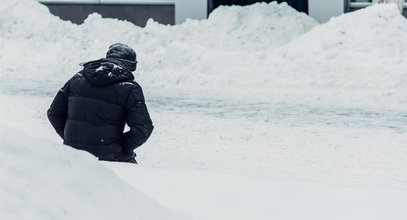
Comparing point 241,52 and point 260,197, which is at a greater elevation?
point 260,197

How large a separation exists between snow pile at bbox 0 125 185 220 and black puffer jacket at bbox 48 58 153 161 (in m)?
1.92

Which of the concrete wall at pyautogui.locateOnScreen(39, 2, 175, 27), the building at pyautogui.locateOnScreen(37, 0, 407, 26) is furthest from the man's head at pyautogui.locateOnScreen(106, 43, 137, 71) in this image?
the concrete wall at pyautogui.locateOnScreen(39, 2, 175, 27)

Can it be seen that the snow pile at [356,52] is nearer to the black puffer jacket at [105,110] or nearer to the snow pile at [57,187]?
the black puffer jacket at [105,110]

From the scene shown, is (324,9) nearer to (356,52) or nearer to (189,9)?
(189,9)

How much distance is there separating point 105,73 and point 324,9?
16683 mm

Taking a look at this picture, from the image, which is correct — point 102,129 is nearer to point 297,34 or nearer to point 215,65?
point 215,65

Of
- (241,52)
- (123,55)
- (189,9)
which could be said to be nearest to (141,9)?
(189,9)

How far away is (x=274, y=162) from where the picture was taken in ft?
28.2

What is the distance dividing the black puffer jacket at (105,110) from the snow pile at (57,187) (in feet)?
6.30

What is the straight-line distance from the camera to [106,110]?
5.32 m

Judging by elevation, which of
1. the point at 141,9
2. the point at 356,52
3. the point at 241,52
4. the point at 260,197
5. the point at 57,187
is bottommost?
the point at 241,52

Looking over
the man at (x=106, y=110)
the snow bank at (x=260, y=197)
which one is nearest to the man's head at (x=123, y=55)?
the man at (x=106, y=110)

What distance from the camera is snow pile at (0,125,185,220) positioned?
2.73 meters

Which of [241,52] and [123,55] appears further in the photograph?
[241,52]
